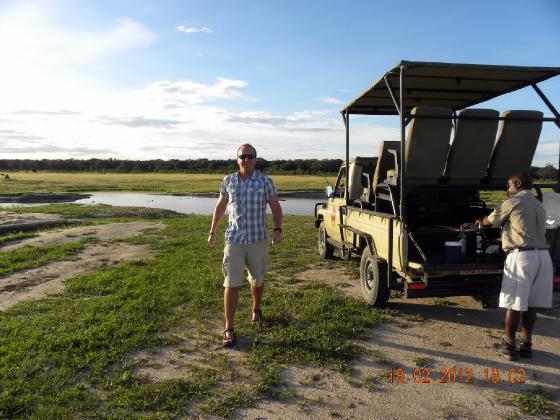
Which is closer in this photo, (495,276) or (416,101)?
(495,276)

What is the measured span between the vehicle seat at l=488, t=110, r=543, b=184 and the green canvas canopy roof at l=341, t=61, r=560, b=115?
0.65 m

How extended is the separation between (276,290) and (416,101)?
15.6 ft

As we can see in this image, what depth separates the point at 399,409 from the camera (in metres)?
3.52

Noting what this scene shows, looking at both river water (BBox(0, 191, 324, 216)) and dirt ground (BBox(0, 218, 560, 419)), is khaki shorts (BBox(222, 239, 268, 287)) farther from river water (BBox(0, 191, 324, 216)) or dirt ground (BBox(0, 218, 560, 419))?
river water (BBox(0, 191, 324, 216))

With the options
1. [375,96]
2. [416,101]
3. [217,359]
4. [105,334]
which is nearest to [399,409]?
[217,359]

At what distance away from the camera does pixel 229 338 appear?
4.81m

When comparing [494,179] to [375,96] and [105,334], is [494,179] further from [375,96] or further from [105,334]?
[105,334]

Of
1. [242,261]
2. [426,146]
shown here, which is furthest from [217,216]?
Answer: [426,146]

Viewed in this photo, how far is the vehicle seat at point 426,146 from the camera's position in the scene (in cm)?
574

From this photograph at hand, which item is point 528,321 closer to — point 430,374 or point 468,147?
point 430,374

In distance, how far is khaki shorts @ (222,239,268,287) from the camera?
16.0 ft

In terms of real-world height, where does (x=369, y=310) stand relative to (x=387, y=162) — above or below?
below

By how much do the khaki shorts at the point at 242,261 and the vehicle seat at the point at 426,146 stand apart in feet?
7.45

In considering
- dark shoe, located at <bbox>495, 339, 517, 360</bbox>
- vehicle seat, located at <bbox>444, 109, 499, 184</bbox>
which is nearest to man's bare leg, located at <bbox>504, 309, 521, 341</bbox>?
dark shoe, located at <bbox>495, 339, 517, 360</bbox>
